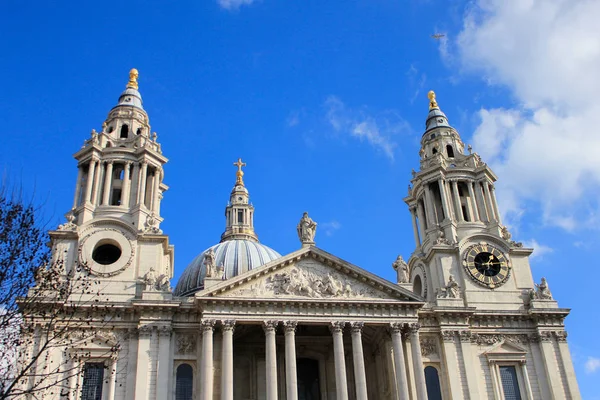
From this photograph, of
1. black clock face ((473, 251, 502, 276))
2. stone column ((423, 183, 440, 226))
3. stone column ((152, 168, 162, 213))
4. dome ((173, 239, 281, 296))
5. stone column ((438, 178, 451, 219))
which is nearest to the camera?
stone column ((152, 168, 162, 213))

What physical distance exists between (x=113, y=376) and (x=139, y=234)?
9.19 meters

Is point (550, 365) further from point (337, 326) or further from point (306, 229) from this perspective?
point (306, 229)

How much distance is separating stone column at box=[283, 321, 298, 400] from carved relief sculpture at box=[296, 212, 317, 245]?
5652 mm

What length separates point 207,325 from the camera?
37969 mm

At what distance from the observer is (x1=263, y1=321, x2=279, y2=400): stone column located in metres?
36.6

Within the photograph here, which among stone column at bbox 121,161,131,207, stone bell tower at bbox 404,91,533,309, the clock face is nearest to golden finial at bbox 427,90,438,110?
stone bell tower at bbox 404,91,533,309

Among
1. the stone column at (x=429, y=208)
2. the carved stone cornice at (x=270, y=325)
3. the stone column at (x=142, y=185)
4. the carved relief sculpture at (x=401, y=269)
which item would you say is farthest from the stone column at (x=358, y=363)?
the stone column at (x=142, y=185)

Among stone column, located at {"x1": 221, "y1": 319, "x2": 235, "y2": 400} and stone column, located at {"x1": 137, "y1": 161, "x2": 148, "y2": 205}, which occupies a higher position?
stone column, located at {"x1": 137, "y1": 161, "x2": 148, "y2": 205}

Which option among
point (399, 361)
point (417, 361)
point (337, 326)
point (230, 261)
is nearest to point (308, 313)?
point (337, 326)

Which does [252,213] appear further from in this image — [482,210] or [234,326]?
[234,326]

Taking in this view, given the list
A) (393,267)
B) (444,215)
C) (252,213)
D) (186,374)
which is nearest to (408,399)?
(393,267)

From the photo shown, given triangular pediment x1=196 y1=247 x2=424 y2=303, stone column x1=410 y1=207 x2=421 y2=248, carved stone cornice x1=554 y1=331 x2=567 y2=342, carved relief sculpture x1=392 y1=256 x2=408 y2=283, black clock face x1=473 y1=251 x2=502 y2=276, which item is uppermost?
stone column x1=410 y1=207 x2=421 y2=248

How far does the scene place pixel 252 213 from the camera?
73.2m

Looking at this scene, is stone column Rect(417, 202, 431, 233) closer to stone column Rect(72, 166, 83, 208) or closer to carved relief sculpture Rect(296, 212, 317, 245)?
carved relief sculpture Rect(296, 212, 317, 245)
